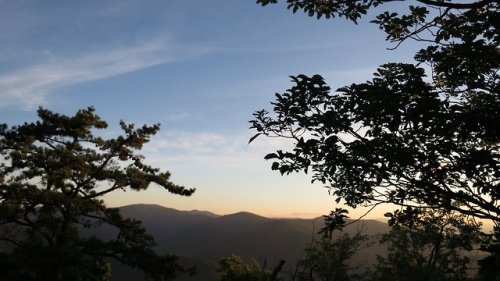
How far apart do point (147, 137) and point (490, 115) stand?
20.2 metres

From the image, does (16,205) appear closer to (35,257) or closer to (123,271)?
(35,257)

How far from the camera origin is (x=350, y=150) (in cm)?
587

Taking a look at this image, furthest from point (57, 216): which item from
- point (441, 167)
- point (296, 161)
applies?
point (441, 167)

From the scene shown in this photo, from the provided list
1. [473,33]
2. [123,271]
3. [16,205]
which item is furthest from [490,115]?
[123,271]

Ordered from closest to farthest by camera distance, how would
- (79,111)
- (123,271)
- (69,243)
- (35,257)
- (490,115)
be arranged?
(490,115), (35,257), (69,243), (79,111), (123,271)

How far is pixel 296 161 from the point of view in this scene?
618 cm

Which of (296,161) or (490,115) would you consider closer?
(490,115)

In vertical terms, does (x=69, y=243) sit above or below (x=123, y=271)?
above

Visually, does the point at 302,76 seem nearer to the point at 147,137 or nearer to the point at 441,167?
the point at 441,167

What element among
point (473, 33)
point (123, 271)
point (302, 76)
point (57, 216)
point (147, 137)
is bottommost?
point (123, 271)

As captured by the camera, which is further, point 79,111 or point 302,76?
point 79,111

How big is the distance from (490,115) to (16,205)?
761 inches

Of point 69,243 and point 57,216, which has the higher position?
point 57,216

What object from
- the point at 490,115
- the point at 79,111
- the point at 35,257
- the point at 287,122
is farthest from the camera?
the point at 79,111
